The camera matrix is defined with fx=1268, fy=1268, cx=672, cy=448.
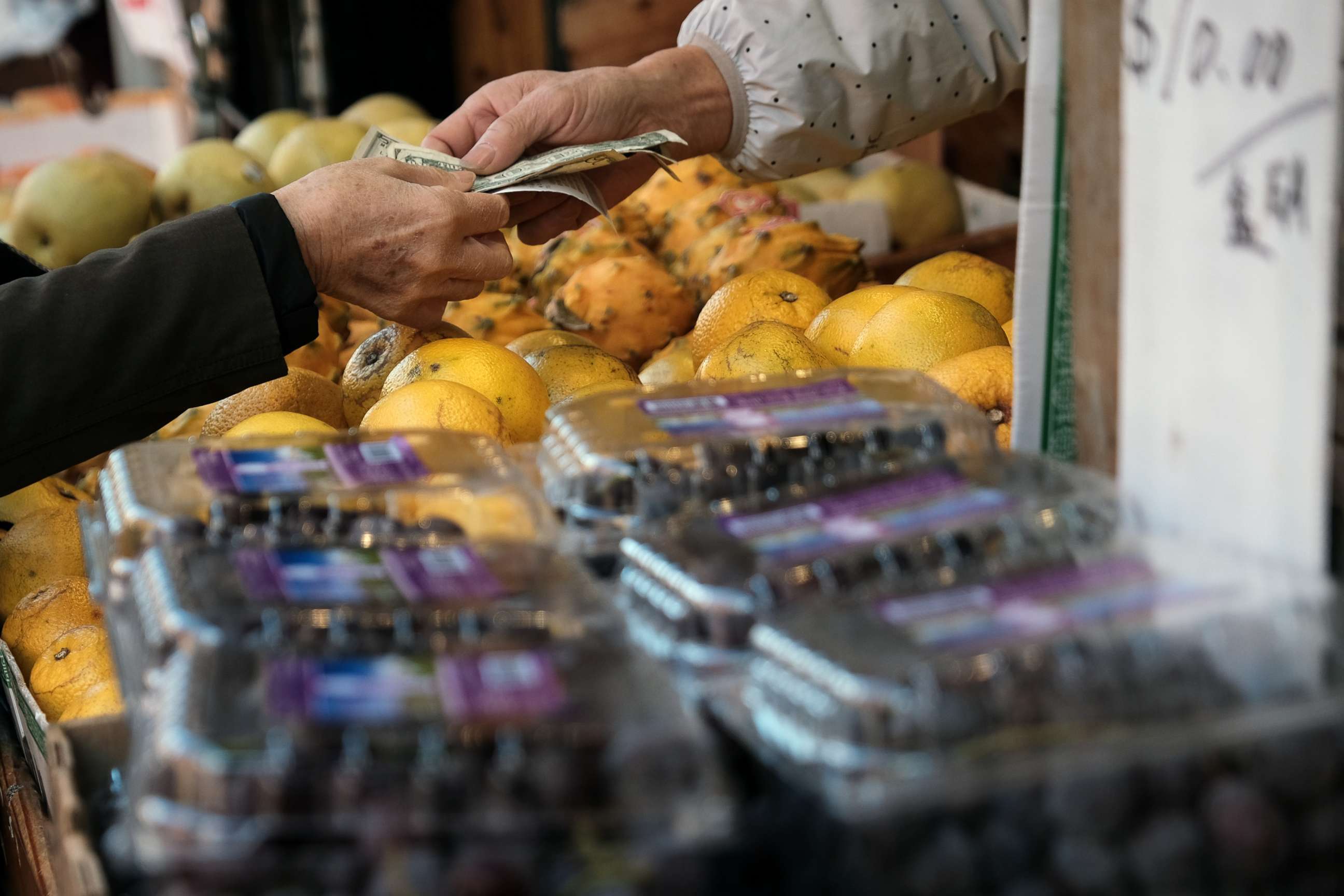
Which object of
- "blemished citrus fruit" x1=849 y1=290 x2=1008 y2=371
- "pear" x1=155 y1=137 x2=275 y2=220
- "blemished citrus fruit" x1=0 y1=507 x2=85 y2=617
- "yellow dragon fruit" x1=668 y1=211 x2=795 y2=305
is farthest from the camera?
"pear" x1=155 y1=137 x2=275 y2=220

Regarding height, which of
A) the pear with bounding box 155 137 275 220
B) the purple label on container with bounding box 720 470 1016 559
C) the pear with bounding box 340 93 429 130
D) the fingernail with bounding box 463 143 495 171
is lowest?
the purple label on container with bounding box 720 470 1016 559

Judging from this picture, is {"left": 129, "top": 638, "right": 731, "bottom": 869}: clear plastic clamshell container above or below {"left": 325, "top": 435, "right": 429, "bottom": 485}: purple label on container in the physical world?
below

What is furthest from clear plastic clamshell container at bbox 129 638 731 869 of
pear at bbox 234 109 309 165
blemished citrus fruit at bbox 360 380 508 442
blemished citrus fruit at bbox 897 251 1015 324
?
pear at bbox 234 109 309 165

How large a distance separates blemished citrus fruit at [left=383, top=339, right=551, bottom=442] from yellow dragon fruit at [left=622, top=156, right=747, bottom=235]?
112 cm

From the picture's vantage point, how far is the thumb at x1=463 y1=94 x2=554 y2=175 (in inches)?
70.0

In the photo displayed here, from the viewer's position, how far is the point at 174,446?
1102 mm

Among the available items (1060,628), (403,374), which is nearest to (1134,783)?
(1060,628)

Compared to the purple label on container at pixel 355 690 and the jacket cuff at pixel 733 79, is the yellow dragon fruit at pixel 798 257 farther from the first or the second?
the purple label on container at pixel 355 690

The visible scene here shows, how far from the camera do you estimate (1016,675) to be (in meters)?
0.65

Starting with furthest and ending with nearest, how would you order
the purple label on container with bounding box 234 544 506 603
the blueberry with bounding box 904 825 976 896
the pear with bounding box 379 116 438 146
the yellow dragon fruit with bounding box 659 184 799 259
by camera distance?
the pear with bounding box 379 116 438 146 < the yellow dragon fruit with bounding box 659 184 799 259 < the purple label on container with bounding box 234 544 506 603 < the blueberry with bounding box 904 825 976 896

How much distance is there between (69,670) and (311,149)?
171cm

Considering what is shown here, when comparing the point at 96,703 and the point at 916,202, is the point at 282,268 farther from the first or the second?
the point at 916,202

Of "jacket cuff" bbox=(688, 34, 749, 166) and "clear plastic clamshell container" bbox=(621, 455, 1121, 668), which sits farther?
"jacket cuff" bbox=(688, 34, 749, 166)

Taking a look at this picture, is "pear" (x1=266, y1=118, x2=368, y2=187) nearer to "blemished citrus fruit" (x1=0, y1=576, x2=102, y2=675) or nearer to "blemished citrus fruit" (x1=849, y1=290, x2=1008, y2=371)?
"blemished citrus fruit" (x1=0, y1=576, x2=102, y2=675)
